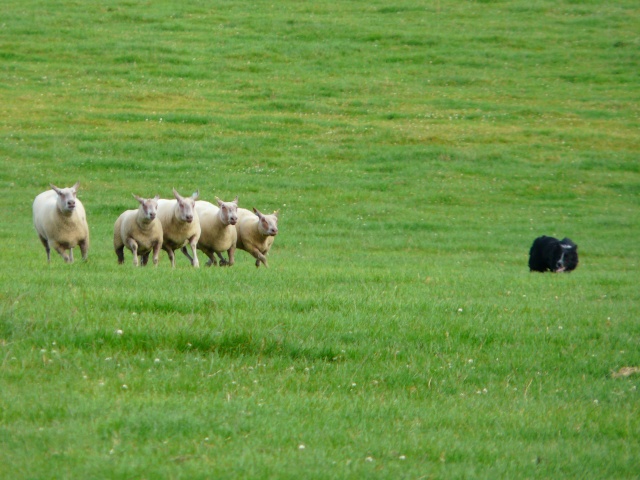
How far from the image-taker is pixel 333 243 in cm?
2098

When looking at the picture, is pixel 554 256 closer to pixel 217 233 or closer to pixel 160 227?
pixel 217 233

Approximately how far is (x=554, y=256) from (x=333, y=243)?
5613mm

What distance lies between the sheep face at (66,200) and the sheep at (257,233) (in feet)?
10.2

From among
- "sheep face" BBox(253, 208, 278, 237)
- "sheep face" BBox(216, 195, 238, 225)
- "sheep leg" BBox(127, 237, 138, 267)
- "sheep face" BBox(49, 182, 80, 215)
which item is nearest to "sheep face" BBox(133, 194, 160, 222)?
"sheep leg" BBox(127, 237, 138, 267)

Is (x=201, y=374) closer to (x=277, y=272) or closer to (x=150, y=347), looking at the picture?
(x=150, y=347)

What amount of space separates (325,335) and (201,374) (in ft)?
5.59

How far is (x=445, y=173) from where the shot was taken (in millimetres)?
28062

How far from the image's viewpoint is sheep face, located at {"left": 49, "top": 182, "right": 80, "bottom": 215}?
581 inches

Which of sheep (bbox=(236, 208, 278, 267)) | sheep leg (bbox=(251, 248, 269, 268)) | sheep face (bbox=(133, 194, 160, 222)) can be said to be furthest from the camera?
sheep leg (bbox=(251, 248, 269, 268))

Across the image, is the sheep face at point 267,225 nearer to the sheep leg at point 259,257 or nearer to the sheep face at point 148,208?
the sheep leg at point 259,257

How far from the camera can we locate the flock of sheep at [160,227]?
14992 mm

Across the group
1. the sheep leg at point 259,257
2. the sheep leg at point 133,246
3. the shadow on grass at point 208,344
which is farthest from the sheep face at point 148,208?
the shadow on grass at point 208,344

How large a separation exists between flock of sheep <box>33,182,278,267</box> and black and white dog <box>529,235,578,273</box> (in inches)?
207

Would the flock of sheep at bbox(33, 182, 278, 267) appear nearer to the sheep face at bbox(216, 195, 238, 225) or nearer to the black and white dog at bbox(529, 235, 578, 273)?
the sheep face at bbox(216, 195, 238, 225)
